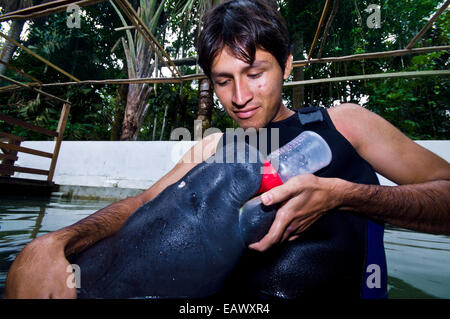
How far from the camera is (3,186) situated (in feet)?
17.5

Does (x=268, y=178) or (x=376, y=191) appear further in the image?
(x=376, y=191)

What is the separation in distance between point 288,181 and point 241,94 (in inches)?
30.4

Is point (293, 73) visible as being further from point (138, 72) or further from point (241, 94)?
point (241, 94)

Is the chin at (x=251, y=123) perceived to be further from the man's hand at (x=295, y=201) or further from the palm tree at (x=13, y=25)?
the palm tree at (x=13, y=25)

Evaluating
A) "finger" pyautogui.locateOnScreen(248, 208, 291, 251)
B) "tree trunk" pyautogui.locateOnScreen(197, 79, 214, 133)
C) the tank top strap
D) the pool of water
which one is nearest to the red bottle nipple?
"finger" pyautogui.locateOnScreen(248, 208, 291, 251)

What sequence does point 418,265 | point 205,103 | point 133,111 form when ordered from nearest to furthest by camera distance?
1. point 418,265
2. point 205,103
3. point 133,111

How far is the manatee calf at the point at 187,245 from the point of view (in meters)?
0.98

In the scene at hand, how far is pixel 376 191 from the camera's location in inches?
46.3

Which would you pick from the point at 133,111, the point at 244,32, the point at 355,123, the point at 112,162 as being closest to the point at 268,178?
the point at 355,123

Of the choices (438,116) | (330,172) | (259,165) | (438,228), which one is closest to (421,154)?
(438,228)

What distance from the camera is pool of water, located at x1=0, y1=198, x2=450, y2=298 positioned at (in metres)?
2.00

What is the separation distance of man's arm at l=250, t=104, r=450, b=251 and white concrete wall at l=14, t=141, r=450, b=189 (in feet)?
16.2

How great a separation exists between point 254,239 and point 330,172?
1.96 ft

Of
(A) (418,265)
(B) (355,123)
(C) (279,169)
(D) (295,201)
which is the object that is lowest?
(A) (418,265)
